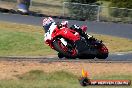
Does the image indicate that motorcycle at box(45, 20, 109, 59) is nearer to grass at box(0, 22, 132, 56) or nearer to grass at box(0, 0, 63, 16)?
grass at box(0, 22, 132, 56)

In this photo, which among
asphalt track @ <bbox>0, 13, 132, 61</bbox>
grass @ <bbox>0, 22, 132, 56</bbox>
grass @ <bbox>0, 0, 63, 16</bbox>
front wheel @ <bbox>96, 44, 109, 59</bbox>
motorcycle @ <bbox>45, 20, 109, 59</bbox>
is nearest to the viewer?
motorcycle @ <bbox>45, 20, 109, 59</bbox>

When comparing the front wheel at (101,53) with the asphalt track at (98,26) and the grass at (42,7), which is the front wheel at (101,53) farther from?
the grass at (42,7)

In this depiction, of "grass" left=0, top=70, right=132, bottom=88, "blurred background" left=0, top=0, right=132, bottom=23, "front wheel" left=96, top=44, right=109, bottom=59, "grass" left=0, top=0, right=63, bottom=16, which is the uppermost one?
"grass" left=0, top=70, right=132, bottom=88

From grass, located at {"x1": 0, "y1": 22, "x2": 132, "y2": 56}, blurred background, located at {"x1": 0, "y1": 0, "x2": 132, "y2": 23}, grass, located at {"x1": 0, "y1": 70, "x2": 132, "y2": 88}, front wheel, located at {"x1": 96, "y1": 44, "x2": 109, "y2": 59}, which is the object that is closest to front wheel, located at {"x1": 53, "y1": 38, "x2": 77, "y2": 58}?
front wheel, located at {"x1": 96, "y1": 44, "x2": 109, "y2": 59}

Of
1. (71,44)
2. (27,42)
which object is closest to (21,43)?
(27,42)

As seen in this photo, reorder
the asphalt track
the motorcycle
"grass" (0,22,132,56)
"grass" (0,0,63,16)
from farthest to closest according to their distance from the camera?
"grass" (0,0,63,16)
the asphalt track
"grass" (0,22,132,56)
the motorcycle

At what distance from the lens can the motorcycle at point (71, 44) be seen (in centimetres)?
2061

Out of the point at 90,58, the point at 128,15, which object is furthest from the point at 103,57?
the point at 128,15

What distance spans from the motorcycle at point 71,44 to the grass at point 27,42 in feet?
18.7

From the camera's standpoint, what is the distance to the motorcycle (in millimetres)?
20609

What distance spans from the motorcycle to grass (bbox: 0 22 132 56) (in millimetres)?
5694

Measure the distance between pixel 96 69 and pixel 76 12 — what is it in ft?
73.8

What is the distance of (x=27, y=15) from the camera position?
3994 cm

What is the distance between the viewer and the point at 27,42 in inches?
1184
